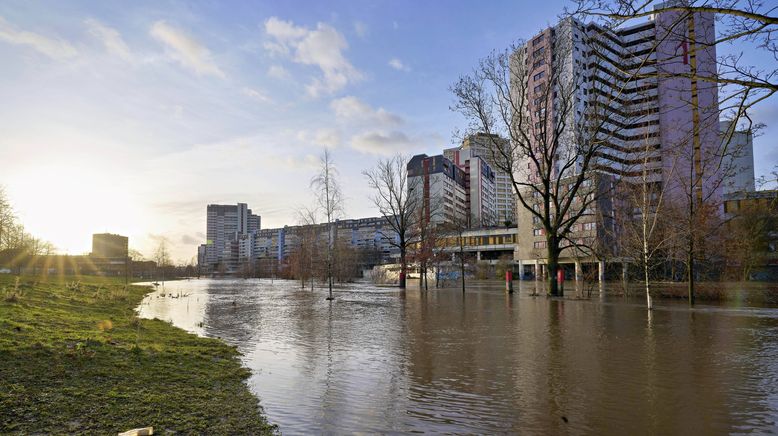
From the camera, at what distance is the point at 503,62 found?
28.5 meters

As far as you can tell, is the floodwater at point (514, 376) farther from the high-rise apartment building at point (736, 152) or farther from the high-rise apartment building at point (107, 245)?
the high-rise apartment building at point (107, 245)

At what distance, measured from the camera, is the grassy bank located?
5.07 meters

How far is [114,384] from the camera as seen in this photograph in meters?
6.47

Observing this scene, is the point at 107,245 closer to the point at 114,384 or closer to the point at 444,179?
the point at 444,179

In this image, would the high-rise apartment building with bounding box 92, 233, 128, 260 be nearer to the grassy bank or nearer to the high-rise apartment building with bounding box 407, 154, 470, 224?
the high-rise apartment building with bounding box 407, 154, 470, 224

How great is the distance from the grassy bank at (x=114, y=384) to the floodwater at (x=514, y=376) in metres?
0.58

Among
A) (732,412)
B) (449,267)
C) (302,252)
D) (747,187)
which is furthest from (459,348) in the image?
(449,267)

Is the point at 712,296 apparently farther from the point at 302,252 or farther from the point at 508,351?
the point at 302,252

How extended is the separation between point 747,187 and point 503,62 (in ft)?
73.1

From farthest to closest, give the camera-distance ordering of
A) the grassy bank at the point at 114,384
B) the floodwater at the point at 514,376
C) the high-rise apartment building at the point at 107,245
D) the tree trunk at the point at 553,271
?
the high-rise apartment building at the point at 107,245, the tree trunk at the point at 553,271, the floodwater at the point at 514,376, the grassy bank at the point at 114,384

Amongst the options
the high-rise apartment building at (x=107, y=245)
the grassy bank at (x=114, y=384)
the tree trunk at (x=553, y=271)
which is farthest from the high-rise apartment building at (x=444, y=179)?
the grassy bank at (x=114, y=384)

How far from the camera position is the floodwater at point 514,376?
18.6 feet

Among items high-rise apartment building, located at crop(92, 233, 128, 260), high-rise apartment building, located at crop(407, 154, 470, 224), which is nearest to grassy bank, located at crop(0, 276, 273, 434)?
high-rise apartment building, located at crop(407, 154, 470, 224)

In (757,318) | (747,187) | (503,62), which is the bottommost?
(757,318)
